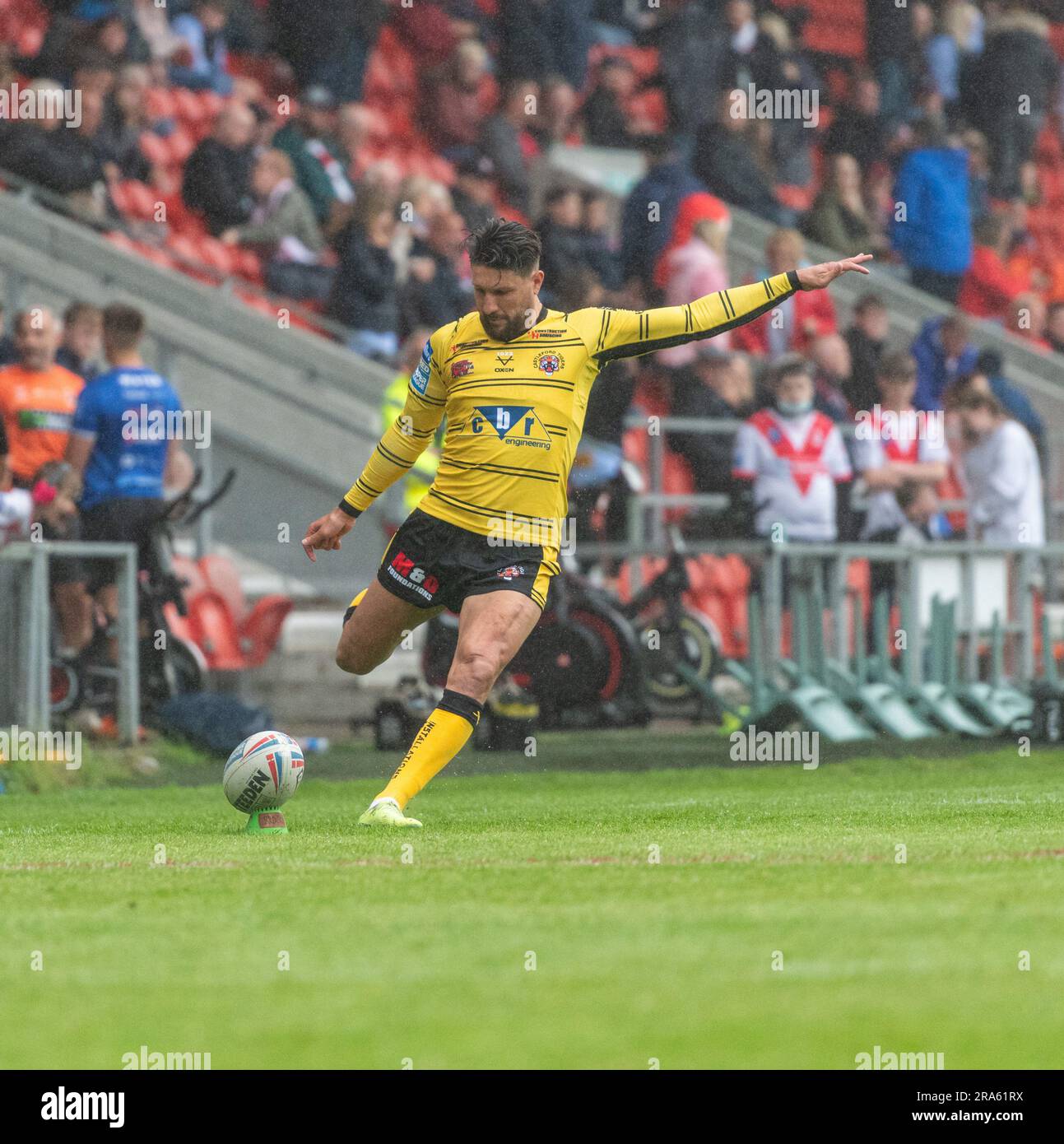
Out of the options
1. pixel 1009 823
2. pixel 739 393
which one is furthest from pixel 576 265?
pixel 1009 823

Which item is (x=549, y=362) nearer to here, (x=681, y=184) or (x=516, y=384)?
(x=516, y=384)

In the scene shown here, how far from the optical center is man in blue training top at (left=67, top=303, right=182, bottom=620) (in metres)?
15.0

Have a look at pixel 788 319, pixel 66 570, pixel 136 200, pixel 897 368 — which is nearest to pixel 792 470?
pixel 897 368

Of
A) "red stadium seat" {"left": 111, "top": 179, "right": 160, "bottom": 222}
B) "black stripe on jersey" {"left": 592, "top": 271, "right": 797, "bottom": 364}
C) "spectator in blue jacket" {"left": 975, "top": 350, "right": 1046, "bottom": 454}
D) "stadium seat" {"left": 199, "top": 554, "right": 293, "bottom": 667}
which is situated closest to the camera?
"black stripe on jersey" {"left": 592, "top": 271, "right": 797, "bottom": 364}

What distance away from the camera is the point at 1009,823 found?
963cm

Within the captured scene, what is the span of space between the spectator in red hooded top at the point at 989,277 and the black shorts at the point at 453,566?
1587 cm

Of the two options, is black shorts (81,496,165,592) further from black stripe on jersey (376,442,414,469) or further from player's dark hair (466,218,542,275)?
player's dark hair (466,218,542,275)

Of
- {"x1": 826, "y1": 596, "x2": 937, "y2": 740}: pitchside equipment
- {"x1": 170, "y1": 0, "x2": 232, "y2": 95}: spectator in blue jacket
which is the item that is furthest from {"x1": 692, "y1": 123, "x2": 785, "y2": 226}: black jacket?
{"x1": 826, "y1": 596, "x2": 937, "y2": 740}: pitchside equipment

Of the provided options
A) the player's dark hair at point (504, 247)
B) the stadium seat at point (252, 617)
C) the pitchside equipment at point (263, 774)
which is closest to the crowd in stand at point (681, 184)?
the stadium seat at point (252, 617)

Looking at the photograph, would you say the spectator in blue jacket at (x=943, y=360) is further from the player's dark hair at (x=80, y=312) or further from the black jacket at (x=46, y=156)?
the player's dark hair at (x=80, y=312)

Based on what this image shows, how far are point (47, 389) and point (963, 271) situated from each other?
1246cm

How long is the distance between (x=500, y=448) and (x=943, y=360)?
39.2 ft

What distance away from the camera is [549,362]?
9.92 meters
